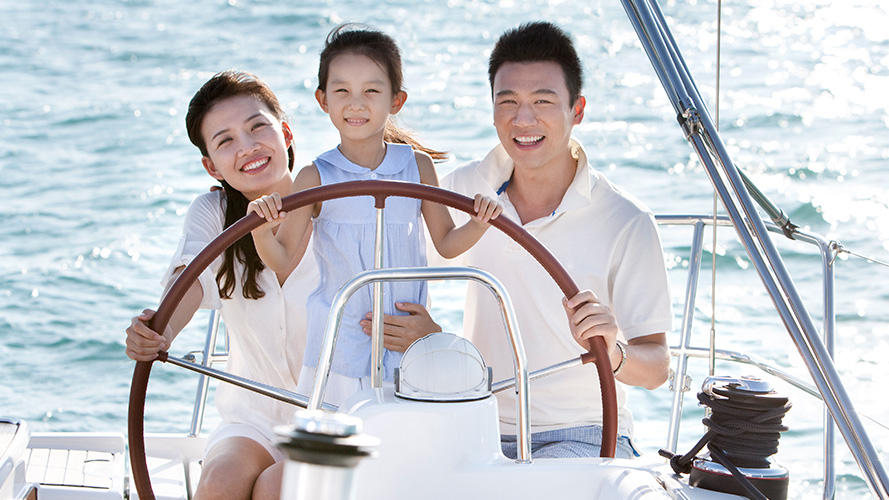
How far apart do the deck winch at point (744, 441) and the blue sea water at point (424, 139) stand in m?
2.46

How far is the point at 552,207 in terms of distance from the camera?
2.21 meters

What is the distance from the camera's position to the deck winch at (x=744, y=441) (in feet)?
5.11

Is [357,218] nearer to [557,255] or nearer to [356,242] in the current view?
[356,242]

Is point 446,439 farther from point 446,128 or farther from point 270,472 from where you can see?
point 446,128

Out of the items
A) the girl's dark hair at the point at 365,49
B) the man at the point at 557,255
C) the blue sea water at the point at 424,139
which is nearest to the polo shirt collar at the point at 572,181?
the man at the point at 557,255

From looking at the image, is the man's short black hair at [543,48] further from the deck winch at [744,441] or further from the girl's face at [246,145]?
the deck winch at [744,441]

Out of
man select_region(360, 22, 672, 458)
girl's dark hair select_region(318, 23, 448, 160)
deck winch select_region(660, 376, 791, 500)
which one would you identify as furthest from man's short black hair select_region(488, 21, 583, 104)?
deck winch select_region(660, 376, 791, 500)

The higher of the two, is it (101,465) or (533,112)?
(533,112)

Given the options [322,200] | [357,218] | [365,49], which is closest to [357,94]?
[365,49]

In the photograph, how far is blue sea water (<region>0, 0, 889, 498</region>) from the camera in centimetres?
527

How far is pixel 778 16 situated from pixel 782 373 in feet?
29.0

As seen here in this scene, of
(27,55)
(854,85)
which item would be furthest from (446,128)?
(27,55)

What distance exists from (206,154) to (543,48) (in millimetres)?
773

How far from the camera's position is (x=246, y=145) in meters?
2.11
